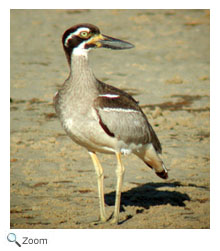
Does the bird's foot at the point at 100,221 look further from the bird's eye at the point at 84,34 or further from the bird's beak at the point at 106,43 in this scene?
the bird's eye at the point at 84,34

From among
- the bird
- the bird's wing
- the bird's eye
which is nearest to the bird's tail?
the bird's wing

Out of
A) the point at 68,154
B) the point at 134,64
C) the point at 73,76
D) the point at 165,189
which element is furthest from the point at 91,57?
the point at 73,76

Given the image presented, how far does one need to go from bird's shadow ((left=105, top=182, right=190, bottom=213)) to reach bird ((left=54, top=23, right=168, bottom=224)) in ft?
3.11

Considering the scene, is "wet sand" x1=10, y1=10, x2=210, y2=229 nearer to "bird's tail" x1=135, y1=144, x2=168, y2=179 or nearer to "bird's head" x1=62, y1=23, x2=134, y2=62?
"bird's tail" x1=135, y1=144, x2=168, y2=179

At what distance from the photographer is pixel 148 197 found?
9.10m

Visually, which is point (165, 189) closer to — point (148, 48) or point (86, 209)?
point (86, 209)

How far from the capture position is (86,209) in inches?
335

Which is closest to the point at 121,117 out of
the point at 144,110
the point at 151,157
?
the point at 151,157

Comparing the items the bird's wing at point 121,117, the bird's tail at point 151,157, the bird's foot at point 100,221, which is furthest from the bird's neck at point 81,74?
the bird's foot at point 100,221

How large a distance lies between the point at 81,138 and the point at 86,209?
1463mm

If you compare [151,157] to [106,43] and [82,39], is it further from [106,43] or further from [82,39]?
[82,39]

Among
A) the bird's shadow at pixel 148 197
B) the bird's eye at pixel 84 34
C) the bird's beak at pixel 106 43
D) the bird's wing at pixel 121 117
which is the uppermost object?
the bird's eye at pixel 84 34

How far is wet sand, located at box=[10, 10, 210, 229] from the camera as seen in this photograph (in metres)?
8.59

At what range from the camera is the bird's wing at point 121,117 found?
7.44 m
